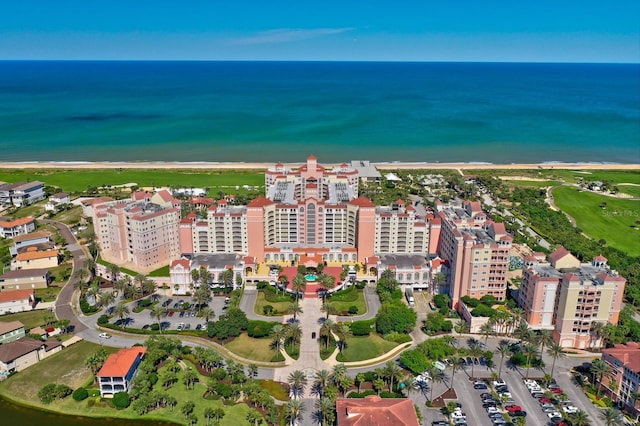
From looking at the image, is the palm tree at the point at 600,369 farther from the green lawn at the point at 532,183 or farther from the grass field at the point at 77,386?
the green lawn at the point at 532,183

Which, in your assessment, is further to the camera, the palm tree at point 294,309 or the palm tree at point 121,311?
the palm tree at point 294,309

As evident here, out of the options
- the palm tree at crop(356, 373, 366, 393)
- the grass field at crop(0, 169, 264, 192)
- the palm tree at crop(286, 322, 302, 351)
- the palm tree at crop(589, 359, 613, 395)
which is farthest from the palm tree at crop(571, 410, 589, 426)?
the grass field at crop(0, 169, 264, 192)

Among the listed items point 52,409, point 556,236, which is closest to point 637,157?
point 556,236

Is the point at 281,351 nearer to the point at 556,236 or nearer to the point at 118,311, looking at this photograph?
the point at 118,311

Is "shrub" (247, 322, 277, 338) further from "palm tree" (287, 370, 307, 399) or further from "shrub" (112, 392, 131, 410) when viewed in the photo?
"shrub" (112, 392, 131, 410)

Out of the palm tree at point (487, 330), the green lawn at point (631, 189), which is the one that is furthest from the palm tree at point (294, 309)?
the green lawn at point (631, 189)

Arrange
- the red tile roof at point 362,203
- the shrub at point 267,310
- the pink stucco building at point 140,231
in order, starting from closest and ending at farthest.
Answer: the shrub at point 267,310
the pink stucco building at point 140,231
the red tile roof at point 362,203

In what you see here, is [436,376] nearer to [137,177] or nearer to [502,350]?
[502,350]
